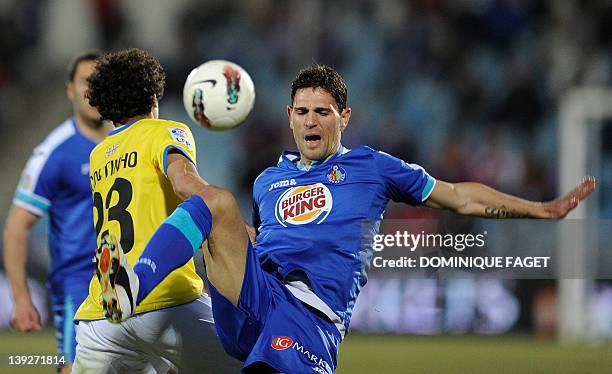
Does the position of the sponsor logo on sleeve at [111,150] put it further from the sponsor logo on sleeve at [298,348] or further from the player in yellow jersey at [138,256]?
the sponsor logo on sleeve at [298,348]

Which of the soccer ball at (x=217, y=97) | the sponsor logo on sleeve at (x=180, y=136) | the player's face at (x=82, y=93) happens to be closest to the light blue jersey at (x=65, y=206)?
the player's face at (x=82, y=93)

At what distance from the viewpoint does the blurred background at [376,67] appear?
1352 centimetres

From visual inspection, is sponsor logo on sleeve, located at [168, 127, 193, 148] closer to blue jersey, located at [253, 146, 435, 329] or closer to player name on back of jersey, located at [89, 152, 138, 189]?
player name on back of jersey, located at [89, 152, 138, 189]

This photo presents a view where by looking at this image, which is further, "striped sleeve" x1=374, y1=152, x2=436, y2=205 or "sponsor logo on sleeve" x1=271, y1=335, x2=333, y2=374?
"striped sleeve" x1=374, y1=152, x2=436, y2=205

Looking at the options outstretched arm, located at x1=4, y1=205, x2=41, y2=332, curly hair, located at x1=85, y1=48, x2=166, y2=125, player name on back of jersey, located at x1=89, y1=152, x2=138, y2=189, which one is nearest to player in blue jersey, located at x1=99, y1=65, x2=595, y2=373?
player name on back of jersey, located at x1=89, y1=152, x2=138, y2=189

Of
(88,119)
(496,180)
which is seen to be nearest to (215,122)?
(88,119)

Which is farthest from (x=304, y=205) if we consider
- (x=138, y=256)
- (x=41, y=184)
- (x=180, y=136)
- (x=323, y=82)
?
(x=41, y=184)

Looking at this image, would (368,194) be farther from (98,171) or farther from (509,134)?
(509,134)

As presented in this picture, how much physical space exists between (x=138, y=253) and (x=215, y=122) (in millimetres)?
1826

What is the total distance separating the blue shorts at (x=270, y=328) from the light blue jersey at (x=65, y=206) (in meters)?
1.96

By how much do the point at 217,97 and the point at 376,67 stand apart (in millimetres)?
8460

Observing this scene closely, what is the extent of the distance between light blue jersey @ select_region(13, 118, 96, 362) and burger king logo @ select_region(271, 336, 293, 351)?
2103 millimetres

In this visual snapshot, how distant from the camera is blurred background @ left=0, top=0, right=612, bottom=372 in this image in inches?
532

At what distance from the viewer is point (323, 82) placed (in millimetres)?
5078
